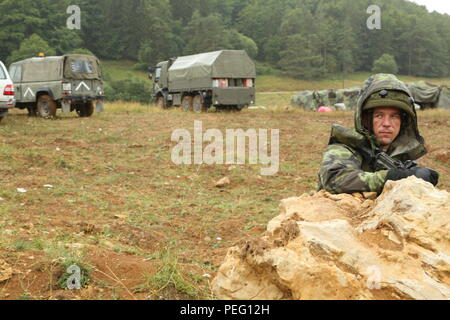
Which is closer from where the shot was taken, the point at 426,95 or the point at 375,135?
the point at 375,135

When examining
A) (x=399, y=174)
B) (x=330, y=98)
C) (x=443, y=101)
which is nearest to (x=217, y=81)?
(x=330, y=98)

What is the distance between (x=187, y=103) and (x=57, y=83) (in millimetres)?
6203

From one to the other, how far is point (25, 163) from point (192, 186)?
297cm

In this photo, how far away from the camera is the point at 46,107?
636 inches

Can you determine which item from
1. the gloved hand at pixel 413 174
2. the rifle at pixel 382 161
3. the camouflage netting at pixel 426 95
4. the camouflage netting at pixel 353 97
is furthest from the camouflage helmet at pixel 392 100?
the camouflage netting at pixel 426 95

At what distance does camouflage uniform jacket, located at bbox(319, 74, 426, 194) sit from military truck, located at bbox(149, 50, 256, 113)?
1530cm

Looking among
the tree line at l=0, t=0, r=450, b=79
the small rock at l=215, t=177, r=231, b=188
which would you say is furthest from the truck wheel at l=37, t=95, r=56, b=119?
the tree line at l=0, t=0, r=450, b=79

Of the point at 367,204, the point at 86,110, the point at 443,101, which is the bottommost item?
the point at 367,204

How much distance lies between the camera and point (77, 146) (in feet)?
35.8

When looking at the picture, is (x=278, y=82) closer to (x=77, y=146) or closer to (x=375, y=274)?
(x=77, y=146)

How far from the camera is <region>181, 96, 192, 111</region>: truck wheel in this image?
20.6 meters

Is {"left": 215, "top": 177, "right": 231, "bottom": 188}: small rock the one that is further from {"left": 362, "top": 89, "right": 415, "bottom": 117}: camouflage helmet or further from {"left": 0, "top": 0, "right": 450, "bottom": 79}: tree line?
{"left": 0, "top": 0, "right": 450, "bottom": 79}: tree line

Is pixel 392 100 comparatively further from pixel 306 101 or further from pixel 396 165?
pixel 306 101

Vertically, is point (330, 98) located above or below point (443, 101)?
above
